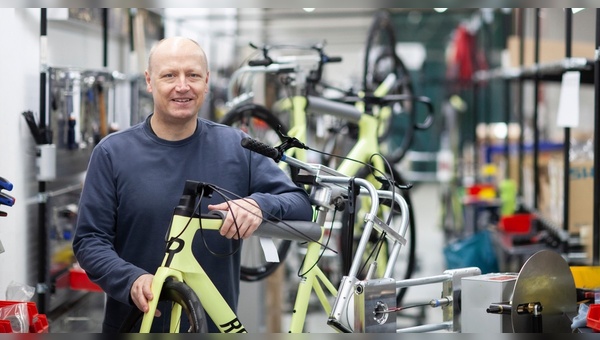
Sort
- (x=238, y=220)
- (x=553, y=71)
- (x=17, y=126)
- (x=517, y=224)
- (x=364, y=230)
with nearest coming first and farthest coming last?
(x=238, y=220), (x=364, y=230), (x=17, y=126), (x=553, y=71), (x=517, y=224)

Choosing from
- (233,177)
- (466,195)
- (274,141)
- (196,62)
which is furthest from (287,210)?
(466,195)

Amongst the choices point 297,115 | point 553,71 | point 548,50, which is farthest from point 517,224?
point 297,115

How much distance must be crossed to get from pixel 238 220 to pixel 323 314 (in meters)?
4.90

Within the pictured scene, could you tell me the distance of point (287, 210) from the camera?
8.89 feet

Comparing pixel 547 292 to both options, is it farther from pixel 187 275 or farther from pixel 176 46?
pixel 176 46

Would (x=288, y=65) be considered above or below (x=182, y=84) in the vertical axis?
above

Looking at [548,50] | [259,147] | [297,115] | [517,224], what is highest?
[548,50]

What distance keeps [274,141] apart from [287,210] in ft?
7.59

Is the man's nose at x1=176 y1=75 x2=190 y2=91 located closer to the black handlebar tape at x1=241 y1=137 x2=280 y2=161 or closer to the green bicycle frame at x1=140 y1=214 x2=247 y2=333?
the black handlebar tape at x1=241 y1=137 x2=280 y2=161

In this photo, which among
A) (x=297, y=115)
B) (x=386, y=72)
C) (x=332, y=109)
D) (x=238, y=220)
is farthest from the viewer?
(x=386, y=72)

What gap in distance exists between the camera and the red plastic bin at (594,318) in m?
2.39

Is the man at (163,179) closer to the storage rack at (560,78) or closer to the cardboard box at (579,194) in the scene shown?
the storage rack at (560,78)

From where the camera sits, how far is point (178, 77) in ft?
8.84

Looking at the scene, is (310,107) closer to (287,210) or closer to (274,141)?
(274,141)
